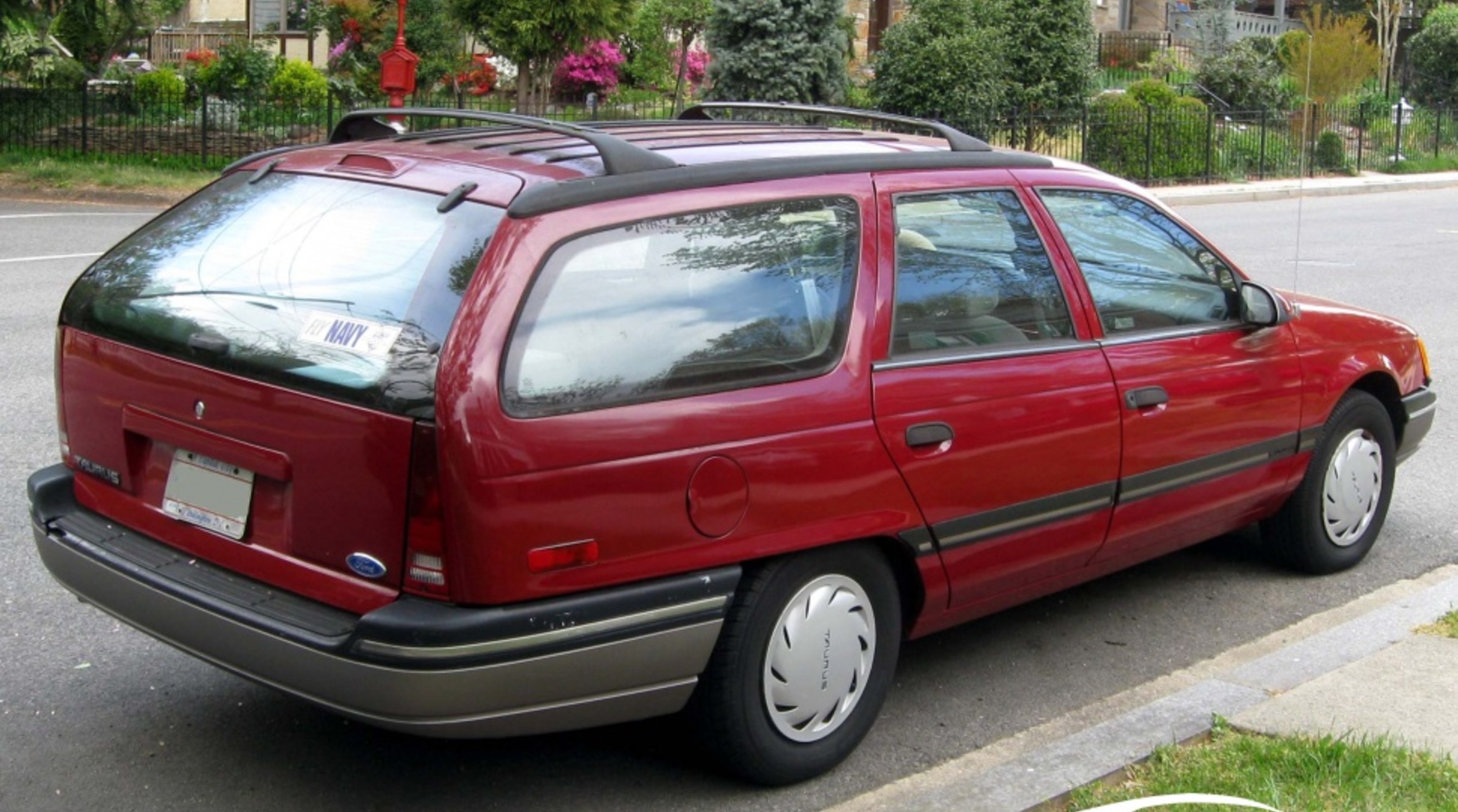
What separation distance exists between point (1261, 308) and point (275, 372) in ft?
10.5

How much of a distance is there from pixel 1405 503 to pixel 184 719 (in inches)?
207

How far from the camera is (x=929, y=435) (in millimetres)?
4297

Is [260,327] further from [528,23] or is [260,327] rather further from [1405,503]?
[528,23]

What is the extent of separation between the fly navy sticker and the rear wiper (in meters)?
0.04

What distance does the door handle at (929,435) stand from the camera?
4258mm

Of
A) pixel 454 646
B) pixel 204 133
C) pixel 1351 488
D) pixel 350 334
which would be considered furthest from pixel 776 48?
pixel 454 646

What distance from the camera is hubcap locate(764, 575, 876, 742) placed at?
13.3 ft

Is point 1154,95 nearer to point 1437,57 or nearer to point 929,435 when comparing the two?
point 1437,57

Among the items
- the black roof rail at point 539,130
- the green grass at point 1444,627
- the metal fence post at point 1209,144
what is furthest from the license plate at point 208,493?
the metal fence post at point 1209,144

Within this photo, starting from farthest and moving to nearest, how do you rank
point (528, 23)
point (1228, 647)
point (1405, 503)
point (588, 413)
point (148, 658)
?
point (528, 23) < point (1405, 503) < point (1228, 647) < point (148, 658) < point (588, 413)

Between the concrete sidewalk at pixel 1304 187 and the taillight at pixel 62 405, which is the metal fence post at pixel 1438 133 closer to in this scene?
the concrete sidewalk at pixel 1304 187

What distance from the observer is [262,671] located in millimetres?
3736

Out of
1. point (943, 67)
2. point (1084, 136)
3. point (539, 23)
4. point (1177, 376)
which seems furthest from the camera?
point (1084, 136)

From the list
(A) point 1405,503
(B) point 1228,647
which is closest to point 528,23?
(A) point 1405,503
